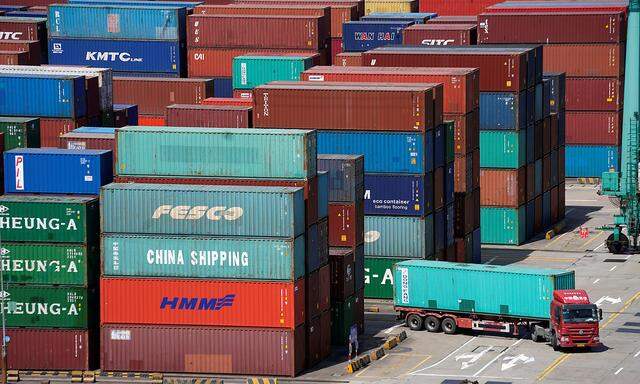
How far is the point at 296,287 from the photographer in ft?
326

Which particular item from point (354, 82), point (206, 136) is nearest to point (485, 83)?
point (354, 82)

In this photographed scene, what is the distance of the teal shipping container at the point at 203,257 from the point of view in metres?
99.1

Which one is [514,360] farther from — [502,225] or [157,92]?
[157,92]

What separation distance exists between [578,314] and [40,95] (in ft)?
131

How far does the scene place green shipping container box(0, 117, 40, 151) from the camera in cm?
11062

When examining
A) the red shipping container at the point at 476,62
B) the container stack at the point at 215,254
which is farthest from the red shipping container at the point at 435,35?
the container stack at the point at 215,254

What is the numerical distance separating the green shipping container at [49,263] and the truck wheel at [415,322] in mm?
20756

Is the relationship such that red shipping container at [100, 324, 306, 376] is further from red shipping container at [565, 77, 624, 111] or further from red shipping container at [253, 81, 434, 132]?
red shipping container at [565, 77, 624, 111]

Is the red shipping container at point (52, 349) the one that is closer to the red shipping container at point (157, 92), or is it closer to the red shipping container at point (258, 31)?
the red shipping container at point (157, 92)

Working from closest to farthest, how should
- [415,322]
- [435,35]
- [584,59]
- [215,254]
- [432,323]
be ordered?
[215,254]
[432,323]
[415,322]
[435,35]
[584,59]

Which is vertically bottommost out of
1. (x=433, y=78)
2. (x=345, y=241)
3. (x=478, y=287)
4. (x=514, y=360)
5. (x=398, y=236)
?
(x=514, y=360)

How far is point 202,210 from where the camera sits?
3925 inches

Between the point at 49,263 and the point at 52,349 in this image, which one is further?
the point at 52,349

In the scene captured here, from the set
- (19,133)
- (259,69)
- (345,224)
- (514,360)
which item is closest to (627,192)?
(259,69)
